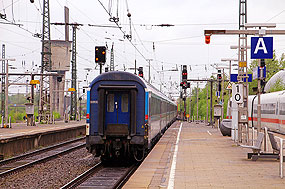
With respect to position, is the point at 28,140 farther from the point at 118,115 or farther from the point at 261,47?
the point at 261,47

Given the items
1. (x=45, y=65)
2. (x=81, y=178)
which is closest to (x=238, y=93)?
Result: (x=81, y=178)

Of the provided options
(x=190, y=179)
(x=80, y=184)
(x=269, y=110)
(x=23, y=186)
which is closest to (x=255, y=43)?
(x=190, y=179)

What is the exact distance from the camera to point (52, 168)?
623 inches

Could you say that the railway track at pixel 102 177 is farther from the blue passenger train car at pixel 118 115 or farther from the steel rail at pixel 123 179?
the blue passenger train car at pixel 118 115

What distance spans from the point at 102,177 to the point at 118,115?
2620 millimetres

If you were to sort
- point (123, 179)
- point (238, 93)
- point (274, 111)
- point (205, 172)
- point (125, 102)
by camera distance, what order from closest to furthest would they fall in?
1. point (205, 172)
2. point (123, 179)
3. point (125, 102)
4. point (238, 93)
5. point (274, 111)

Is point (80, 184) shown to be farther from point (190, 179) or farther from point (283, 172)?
point (283, 172)

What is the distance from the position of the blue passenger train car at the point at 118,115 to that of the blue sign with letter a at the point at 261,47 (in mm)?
3862

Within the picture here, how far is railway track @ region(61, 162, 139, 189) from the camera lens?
12.1 meters

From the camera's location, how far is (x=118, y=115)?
1555 centimetres

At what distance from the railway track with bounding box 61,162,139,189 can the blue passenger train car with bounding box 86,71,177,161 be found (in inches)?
22.8

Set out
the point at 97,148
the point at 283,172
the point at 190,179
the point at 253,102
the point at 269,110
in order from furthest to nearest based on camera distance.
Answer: the point at 253,102, the point at 269,110, the point at 97,148, the point at 283,172, the point at 190,179

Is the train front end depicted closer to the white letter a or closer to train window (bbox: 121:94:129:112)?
train window (bbox: 121:94:129:112)

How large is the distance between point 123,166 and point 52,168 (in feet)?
7.77
